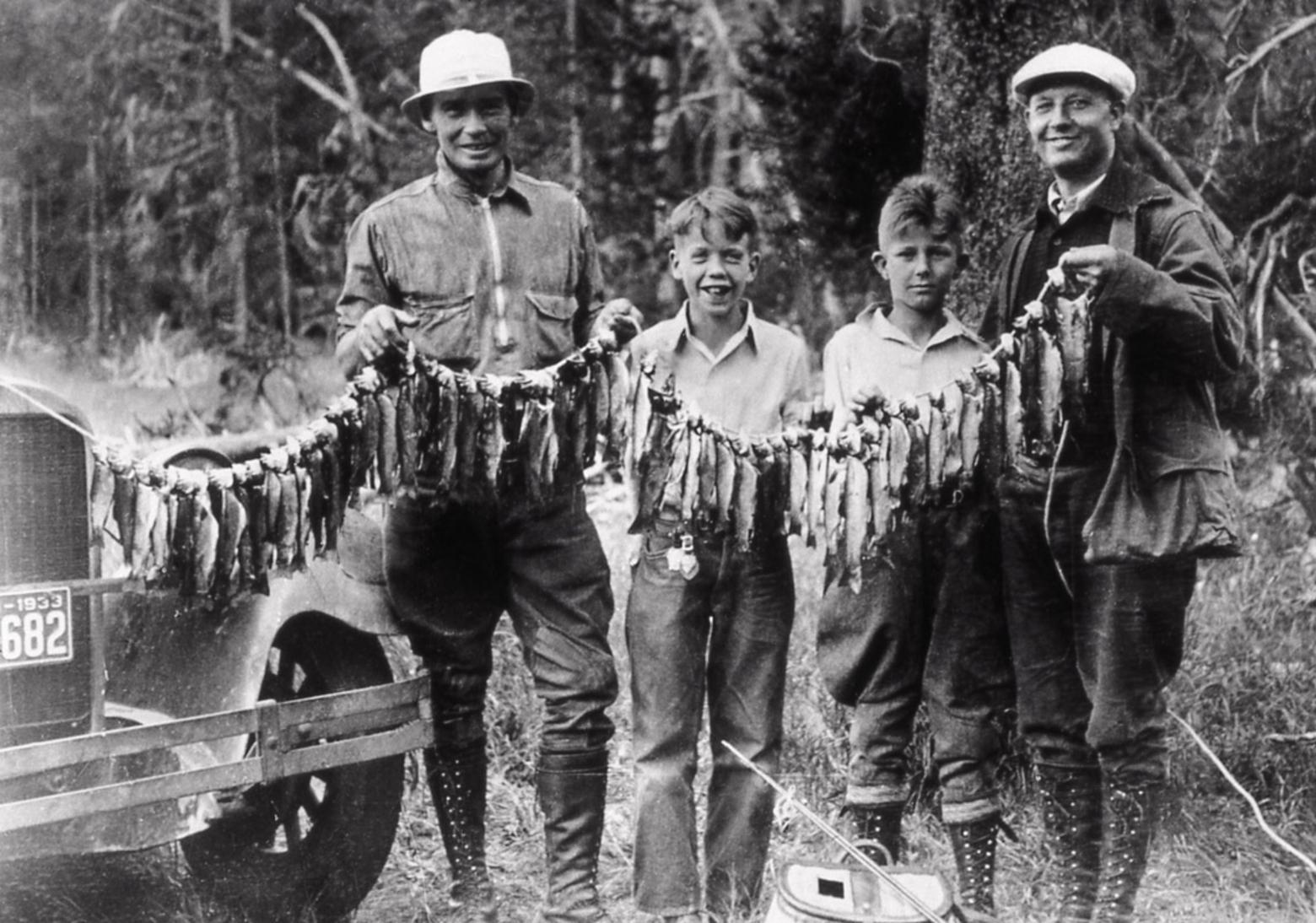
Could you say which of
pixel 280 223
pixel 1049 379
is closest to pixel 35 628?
pixel 1049 379

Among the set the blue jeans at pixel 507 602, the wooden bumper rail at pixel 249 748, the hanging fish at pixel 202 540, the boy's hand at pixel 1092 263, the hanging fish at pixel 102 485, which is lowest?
the wooden bumper rail at pixel 249 748

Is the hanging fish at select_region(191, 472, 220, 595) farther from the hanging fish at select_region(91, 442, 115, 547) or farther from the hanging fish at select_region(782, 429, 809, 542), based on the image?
the hanging fish at select_region(782, 429, 809, 542)

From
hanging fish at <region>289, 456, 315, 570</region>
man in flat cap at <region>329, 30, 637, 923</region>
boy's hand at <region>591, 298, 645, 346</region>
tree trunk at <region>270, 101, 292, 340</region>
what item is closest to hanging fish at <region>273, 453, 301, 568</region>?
hanging fish at <region>289, 456, 315, 570</region>

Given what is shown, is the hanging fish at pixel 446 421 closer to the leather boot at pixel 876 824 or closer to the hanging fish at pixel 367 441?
the hanging fish at pixel 367 441

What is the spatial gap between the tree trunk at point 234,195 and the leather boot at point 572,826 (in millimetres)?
11464

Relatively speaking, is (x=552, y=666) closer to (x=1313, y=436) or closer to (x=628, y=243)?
(x=1313, y=436)

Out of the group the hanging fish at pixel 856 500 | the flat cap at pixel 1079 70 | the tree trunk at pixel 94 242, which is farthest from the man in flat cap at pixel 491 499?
the tree trunk at pixel 94 242

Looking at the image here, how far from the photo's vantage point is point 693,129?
14758mm

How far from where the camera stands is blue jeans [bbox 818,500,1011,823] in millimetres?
4457

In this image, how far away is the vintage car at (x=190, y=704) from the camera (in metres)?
4.09

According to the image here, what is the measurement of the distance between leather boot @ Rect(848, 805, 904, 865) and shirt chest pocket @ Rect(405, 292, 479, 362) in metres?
1.76

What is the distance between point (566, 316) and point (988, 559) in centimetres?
146

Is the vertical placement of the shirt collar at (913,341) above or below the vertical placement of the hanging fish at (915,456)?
above

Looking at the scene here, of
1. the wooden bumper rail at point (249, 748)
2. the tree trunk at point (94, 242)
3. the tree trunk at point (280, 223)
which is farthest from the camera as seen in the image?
the tree trunk at point (94, 242)
